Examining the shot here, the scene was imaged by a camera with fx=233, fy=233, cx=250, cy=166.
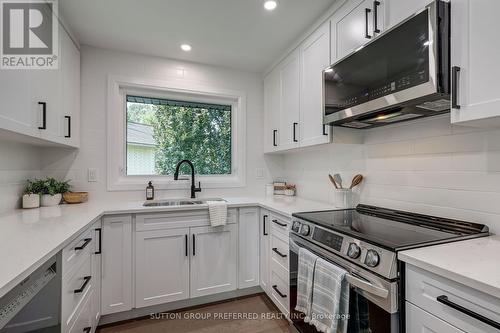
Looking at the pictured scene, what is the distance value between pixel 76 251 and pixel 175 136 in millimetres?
1623

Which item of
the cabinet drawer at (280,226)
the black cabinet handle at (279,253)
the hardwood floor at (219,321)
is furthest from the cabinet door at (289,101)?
the hardwood floor at (219,321)

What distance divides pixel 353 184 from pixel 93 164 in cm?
238

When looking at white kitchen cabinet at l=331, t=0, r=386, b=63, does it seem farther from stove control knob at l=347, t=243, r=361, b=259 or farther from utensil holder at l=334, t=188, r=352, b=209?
stove control knob at l=347, t=243, r=361, b=259

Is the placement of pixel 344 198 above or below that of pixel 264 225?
above

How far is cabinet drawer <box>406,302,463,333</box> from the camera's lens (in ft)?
2.53

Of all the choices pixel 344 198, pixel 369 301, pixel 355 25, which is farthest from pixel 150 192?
pixel 355 25

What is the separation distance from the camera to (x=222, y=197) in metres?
2.69

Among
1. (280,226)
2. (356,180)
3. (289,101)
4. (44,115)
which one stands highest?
(289,101)

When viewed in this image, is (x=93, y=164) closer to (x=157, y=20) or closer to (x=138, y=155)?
(x=138, y=155)

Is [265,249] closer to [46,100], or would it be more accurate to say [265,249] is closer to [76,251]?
[76,251]

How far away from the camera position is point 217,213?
2068mm

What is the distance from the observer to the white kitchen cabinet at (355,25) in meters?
1.35

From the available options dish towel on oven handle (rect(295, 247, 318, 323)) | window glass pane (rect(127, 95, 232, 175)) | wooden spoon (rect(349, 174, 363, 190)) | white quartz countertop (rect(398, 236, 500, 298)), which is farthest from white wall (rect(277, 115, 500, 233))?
window glass pane (rect(127, 95, 232, 175))

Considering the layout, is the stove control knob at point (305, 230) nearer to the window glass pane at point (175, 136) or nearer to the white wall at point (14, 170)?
the window glass pane at point (175, 136)
